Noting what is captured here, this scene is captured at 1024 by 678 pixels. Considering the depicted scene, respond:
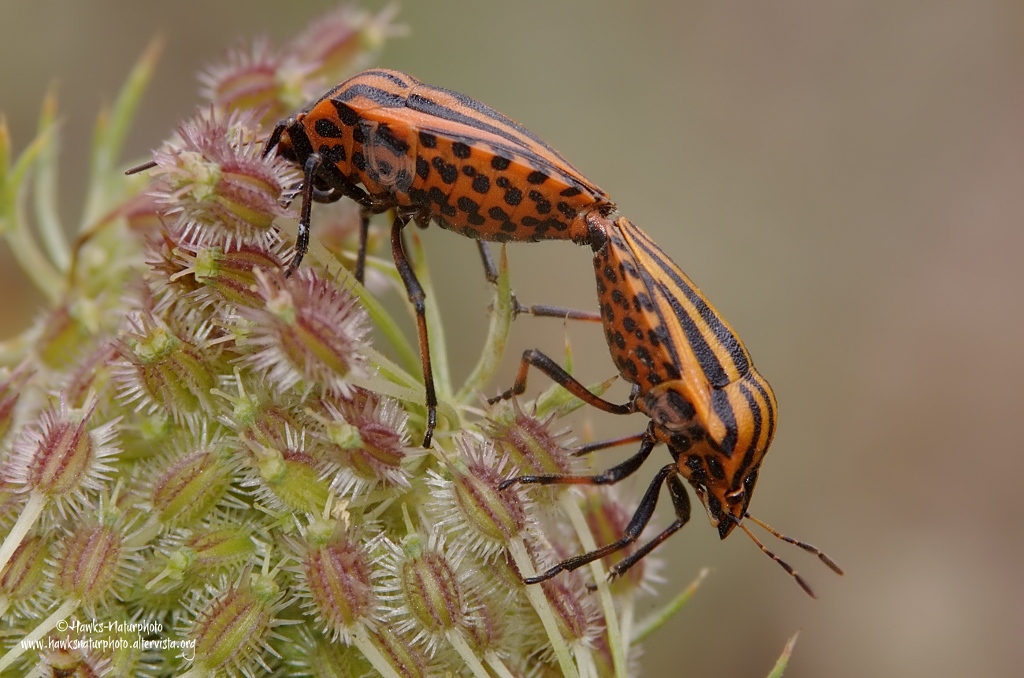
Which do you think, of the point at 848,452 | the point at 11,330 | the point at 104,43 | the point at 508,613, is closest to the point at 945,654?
the point at 848,452

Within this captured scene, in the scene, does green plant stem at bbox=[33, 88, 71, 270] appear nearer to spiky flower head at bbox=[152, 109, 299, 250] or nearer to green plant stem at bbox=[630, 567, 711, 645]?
spiky flower head at bbox=[152, 109, 299, 250]

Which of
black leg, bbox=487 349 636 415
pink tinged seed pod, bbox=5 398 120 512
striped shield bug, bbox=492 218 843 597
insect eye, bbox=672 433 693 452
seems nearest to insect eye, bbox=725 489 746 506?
striped shield bug, bbox=492 218 843 597

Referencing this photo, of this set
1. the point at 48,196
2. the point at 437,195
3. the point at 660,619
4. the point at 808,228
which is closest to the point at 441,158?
the point at 437,195

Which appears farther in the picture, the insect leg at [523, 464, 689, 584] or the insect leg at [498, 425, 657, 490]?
the insect leg at [523, 464, 689, 584]

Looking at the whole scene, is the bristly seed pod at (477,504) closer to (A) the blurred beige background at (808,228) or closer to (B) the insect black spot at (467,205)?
(B) the insect black spot at (467,205)

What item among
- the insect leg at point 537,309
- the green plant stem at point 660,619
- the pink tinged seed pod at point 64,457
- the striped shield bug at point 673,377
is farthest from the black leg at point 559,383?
the pink tinged seed pod at point 64,457

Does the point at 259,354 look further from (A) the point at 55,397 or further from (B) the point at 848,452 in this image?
(B) the point at 848,452

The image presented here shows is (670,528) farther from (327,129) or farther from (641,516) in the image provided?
(327,129)
